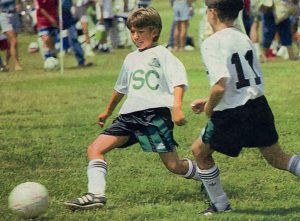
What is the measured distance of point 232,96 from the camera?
6.71m

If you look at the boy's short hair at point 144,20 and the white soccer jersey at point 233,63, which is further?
the boy's short hair at point 144,20

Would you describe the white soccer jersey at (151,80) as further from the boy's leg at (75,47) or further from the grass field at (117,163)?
the boy's leg at (75,47)

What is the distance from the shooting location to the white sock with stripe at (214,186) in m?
6.92

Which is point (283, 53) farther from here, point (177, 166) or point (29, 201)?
point (29, 201)

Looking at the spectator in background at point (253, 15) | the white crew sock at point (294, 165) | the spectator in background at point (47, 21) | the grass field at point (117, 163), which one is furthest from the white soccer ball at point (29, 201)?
the spectator in background at point (253, 15)

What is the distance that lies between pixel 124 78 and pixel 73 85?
367 inches

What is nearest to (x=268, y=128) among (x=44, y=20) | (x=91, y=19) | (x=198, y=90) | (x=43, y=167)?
(x=43, y=167)

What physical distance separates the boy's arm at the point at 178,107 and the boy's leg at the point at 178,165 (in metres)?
0.56

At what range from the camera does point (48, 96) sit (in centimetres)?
1540

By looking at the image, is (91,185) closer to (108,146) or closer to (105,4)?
(108,146)

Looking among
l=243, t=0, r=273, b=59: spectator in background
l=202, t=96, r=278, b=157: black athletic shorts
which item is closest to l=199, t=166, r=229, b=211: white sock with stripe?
l=202, t=96, r=278, b=157: black athletic shorts

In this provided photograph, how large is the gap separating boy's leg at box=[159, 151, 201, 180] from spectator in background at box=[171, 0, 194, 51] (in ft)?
52.8

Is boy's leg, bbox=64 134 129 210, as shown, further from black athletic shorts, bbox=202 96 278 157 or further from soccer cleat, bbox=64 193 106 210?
black athletic shorts, bbox=202 96 278 157

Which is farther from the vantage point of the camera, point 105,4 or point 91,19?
point 91,19
